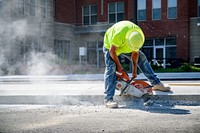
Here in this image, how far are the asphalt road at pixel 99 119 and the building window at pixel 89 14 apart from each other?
896 inches

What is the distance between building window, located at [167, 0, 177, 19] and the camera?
24.5 metres

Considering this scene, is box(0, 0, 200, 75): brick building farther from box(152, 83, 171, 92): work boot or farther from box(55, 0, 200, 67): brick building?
box(152, 83, 171, 92): work boot

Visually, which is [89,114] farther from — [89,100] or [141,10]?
[141,10]

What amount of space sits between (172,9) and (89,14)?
754cm

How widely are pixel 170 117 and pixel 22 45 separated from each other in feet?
43.8

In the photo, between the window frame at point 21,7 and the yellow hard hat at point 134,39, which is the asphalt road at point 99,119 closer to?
the yellow hard hat at point 134,39

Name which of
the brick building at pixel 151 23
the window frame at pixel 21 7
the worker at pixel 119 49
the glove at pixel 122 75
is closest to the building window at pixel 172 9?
the brick building at pixel 151 23

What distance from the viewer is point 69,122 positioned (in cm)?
446

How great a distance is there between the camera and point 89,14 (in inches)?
1120

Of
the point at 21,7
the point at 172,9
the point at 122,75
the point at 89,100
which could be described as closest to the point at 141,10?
the point at 172,9

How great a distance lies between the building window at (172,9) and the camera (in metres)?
24.5

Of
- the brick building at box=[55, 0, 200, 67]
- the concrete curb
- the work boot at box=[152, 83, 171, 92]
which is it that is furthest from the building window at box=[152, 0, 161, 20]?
the concrete curb

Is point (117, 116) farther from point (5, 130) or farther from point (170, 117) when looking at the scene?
point (5, 130)

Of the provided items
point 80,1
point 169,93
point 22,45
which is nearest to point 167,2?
point 80,1
